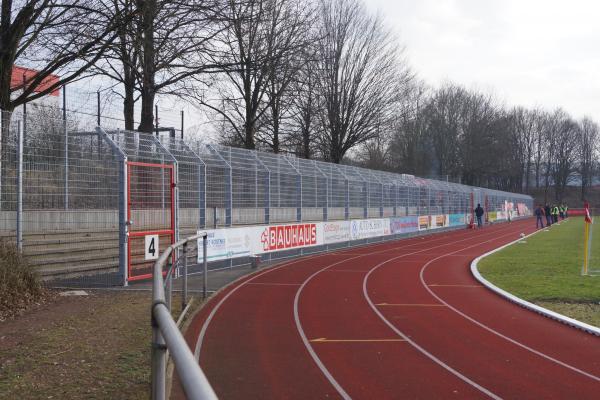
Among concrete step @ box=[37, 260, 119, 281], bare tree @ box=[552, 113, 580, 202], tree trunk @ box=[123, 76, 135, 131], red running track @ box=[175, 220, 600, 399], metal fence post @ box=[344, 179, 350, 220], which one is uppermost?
bare tree @ box=[552, 113, 580, 202]

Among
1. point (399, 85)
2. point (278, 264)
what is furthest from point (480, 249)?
point (399, 85)

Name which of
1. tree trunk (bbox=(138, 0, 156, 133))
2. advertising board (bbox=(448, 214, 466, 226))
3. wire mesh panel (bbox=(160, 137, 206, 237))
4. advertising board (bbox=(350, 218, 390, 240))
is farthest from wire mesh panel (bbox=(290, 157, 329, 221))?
advertising board (bbox=(448, 214, 466, 226))

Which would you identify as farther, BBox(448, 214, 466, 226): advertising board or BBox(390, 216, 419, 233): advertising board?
BBox(448, 214, 466, 226): advertising board

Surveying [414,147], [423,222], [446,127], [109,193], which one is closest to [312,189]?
[109,193]

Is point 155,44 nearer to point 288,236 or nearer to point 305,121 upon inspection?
point 288,236

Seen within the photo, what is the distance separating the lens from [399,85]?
4062cm

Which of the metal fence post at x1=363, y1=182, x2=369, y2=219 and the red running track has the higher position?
the metal fence post at x1=363, y1=182, x2=369, y2=219

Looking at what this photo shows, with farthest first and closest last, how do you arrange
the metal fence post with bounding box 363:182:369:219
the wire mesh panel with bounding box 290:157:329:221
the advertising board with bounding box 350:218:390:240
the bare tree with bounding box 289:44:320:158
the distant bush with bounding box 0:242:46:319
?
the bare tree with bounding box 289:44:320:158 → the metal fence post with bounding box 363:182:369:219 → the advertising board with bounding box 350:218:390:240 → the wire mesh panel with bounding box 290:157:329:221 → the distant bush with bounding box 0:242:46:319

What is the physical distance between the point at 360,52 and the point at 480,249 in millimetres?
18102

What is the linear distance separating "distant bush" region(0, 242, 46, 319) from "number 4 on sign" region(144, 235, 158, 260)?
3.00 m

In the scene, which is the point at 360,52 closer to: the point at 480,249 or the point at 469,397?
the point at 480,249

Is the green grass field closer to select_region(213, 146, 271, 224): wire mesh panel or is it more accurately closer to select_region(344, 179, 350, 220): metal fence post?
select_region(344, 179, 350, 220): metal fence post

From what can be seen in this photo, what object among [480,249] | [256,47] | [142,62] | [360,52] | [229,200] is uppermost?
[360,52]

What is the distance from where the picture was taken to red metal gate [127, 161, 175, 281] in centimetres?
1308
